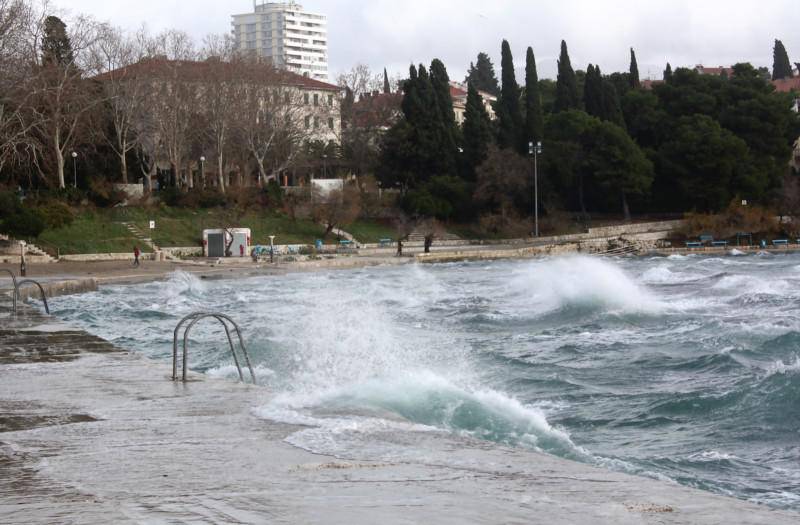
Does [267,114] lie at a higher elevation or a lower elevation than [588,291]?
higher

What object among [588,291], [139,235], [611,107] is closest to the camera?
[588,291]

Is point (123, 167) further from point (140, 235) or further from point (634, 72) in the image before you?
point (634, 72)

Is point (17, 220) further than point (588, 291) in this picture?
Yes

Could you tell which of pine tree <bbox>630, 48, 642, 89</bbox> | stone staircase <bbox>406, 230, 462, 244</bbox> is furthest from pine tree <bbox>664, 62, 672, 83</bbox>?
stone staircase <bbox>406, 230, 462, 244</bbox>

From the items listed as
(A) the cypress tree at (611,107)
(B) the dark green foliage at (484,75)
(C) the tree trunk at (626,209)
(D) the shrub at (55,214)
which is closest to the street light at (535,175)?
(C) the tree trunk at (626,209)

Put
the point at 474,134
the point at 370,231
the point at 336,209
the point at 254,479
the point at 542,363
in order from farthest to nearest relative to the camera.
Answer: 1. the point at 474,134
2. the point at 370,231
3. the point at 336,209
4. the point at 542,363
5. the point at 254,479

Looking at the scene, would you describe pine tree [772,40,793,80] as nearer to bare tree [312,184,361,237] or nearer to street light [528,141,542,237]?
street light [528,141,542,237]

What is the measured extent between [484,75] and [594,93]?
79839 millimetres

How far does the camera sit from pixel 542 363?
1789cm

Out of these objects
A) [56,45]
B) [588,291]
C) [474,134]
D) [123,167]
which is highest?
[56,45]

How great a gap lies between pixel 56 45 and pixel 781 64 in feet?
399

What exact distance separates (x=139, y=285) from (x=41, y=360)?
28.0 meters

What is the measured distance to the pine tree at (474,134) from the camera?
246ft

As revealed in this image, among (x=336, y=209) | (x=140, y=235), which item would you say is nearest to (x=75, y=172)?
(x=140, y=235)
